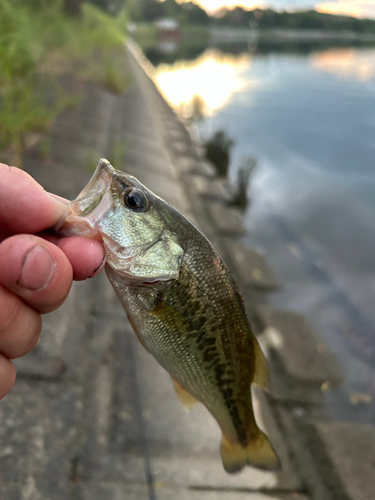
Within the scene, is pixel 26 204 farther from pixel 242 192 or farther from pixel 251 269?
pixel 242 192

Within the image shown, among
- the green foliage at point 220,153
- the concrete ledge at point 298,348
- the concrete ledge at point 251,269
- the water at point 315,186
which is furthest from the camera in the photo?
the green foliage at point 220,153

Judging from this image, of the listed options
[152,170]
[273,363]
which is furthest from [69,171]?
[273,363]

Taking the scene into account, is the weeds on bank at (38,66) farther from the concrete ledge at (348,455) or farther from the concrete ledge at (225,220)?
the concrete ledge at (348,455)

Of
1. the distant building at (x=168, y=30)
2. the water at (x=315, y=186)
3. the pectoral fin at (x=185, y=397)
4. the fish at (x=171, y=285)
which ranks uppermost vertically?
the distant building at (x=168, y=30)

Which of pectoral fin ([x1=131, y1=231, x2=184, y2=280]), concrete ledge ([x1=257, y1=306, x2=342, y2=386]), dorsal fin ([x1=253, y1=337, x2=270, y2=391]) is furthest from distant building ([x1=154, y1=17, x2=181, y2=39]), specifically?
dorsal fin ([x1=253, y1=337, x2=270, y2=391])

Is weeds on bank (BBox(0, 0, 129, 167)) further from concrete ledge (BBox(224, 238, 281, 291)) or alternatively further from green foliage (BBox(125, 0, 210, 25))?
green foliage (BBox(125, 0, 210, 25))

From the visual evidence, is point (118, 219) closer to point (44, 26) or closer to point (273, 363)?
point (273, 363)

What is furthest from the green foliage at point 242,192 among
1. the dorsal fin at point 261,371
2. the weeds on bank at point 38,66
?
the dorsal fin at point 261,371
